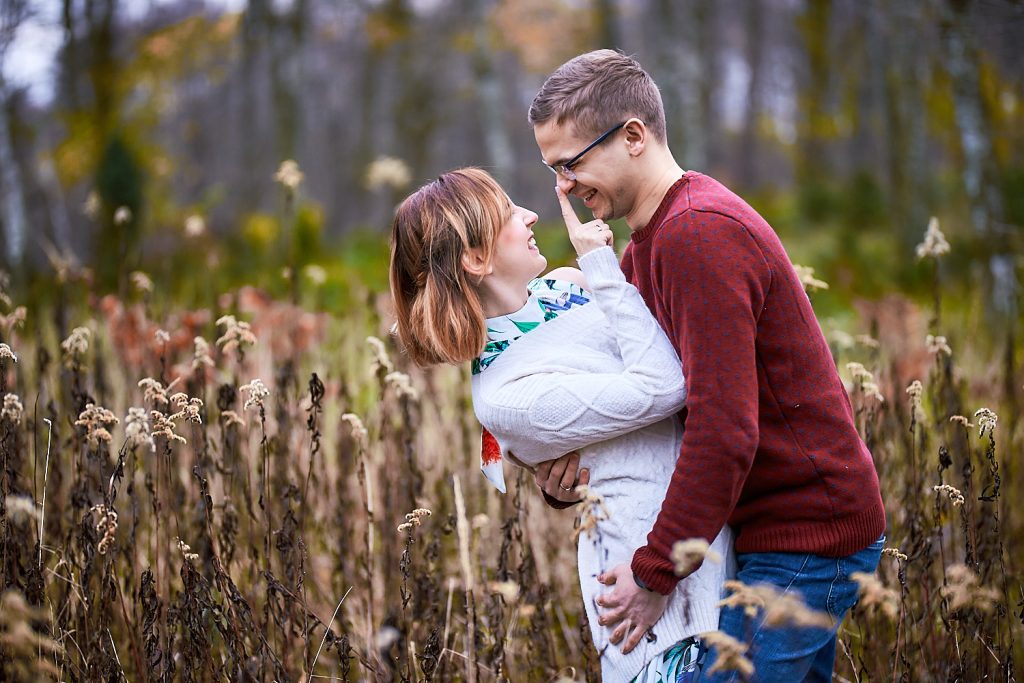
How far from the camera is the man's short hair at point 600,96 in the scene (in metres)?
2.01

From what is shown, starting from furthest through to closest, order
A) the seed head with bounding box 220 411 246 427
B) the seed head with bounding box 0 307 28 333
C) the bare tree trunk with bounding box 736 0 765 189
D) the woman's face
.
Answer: the bare tree trunk with bounding box 736 0 765 189
the seed head with bounding box 0 307 28 333
the seed head with bounding box 220 411 246 427
the woman's face

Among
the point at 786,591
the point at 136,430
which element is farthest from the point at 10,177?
the point at 786,591

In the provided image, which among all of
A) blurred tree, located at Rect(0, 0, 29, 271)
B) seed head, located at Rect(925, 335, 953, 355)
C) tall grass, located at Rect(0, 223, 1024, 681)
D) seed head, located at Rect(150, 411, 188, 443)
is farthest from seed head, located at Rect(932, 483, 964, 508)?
blurred tree, located at Rect(0, 0, 29, 271)

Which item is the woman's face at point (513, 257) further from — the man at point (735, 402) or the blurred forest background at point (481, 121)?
the blurred forest background at point (481, 121)

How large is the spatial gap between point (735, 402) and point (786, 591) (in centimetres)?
44

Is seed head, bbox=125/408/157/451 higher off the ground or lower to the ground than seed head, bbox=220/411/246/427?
higher

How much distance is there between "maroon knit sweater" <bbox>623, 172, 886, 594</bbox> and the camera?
1.74 metres

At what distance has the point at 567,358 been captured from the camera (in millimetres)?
2023

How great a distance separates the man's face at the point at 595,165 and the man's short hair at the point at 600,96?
0.08ft

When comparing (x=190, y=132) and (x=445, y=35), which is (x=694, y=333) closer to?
(x=190, y=132)

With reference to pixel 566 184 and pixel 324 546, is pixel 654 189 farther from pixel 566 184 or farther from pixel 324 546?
pixel 324 546

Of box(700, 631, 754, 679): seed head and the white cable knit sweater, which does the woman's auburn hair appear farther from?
box(700, 631, 754, 679): seed head

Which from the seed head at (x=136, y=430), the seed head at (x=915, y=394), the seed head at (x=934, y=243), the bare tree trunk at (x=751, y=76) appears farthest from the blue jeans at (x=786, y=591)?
the bare tree trunk at (x=751, y=76)

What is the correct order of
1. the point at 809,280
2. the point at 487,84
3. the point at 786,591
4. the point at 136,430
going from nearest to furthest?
1. the point at 786,591
2. the point at 136,430
3. the point at 809,280
4. the point at 487,84
